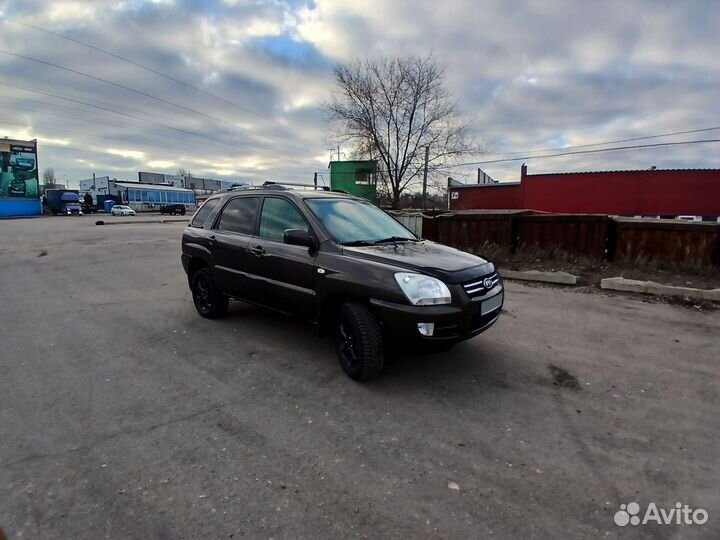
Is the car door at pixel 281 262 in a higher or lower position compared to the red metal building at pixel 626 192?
lower

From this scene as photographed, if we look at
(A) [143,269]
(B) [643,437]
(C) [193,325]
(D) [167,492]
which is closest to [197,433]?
(D) [167,492]

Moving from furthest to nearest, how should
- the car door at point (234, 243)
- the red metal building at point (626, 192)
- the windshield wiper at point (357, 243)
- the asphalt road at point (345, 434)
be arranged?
the red metal building at point (626, 192) < the car door at point (234, 243) < the windshield wiper at point (357, 243) < the asphalt road at point (345, 434)

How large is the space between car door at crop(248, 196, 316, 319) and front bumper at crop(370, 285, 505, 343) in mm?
897

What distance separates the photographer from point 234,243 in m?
5.25

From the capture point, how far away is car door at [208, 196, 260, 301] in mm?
5125

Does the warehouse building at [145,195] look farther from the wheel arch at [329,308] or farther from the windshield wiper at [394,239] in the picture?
the wheel arch at [329,308]

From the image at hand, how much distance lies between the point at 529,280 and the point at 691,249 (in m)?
3.08

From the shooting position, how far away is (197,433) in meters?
3.11

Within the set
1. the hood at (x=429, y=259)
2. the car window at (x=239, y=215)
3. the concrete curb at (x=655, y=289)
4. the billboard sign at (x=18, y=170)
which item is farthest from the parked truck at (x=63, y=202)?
the concrete curb at (x=655, y=289)

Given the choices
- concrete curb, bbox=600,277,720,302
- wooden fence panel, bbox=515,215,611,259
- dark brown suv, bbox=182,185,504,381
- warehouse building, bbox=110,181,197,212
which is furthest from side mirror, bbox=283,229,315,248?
warehouse building, bbox=110,181,197,212

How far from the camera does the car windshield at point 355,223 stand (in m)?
4.36

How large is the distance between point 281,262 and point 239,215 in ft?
4.12

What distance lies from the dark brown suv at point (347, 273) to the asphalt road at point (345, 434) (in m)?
0.50

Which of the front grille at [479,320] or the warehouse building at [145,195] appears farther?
the warehouse building at [145,195]
